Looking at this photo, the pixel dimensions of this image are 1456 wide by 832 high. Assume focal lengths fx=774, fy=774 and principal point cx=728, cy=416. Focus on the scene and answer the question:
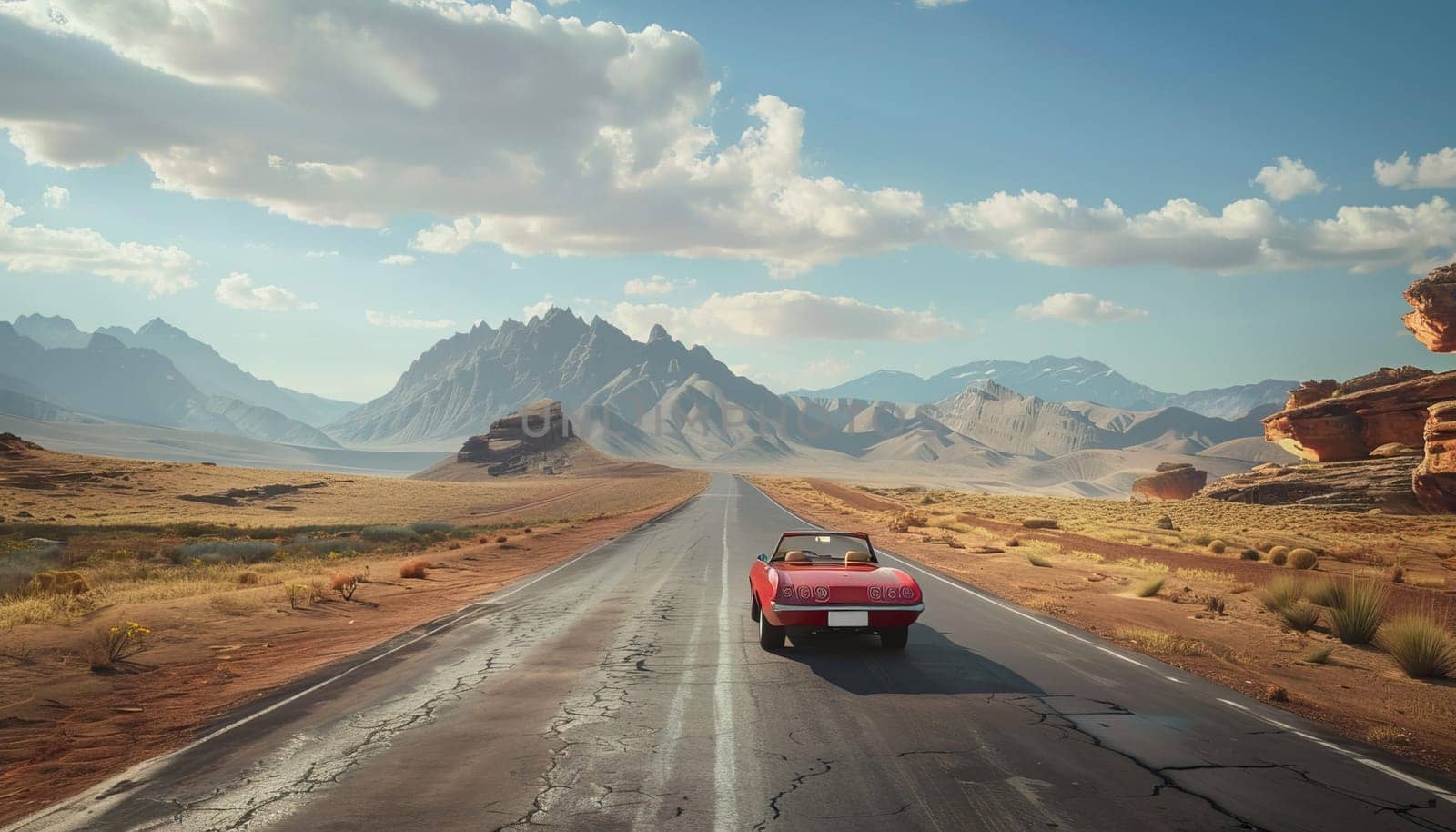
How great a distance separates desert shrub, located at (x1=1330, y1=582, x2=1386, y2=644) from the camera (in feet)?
39.9

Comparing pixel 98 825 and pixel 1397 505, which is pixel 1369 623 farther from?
pixel 1397 505

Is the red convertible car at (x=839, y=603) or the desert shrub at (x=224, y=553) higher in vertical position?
the red convertible car at (x=839, y=603)

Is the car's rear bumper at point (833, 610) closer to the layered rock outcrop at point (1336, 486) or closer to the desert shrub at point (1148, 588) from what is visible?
the desert shrub at point (1148, 588)

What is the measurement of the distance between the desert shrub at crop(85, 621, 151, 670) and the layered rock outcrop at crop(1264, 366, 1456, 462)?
6812cm

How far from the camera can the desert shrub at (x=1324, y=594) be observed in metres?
14.8

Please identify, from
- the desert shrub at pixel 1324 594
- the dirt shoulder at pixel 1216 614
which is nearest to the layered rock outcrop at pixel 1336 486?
the dirt shoulder at pixel 1216 614

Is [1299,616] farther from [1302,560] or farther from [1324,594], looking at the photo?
[1302,560]

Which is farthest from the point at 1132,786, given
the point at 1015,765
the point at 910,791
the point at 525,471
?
the point at 525,471

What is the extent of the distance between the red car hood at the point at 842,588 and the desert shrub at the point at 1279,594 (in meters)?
9.43

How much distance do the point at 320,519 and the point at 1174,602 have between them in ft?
190

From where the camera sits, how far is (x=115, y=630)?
1067cm

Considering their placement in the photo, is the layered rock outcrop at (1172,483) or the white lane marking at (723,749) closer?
the white lane marking at (723,749)

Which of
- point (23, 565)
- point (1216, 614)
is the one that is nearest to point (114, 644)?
point (23, 565)

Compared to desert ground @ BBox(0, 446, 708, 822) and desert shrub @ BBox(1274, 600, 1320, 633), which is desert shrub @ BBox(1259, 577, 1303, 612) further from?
desert ground @ BBox(0, 446, 708, 822)
